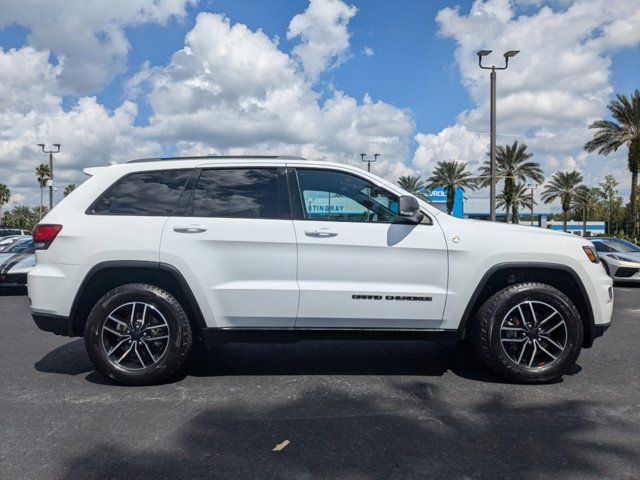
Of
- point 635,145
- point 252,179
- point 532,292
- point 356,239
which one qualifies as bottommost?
point 532,292

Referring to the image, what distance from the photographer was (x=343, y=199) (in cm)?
440

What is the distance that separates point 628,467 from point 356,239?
7.52 ft

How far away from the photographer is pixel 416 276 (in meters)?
4.19

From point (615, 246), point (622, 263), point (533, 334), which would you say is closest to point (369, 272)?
point (533, 334)

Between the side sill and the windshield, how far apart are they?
36.2ft

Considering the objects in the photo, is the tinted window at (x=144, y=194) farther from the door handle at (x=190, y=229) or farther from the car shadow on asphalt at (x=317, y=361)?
the car shadow on asphalt at (x=317, y=361)

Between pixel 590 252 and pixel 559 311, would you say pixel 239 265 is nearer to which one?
pixel 559 311

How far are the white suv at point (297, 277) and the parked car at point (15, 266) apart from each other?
701 cm

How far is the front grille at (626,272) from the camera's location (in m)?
12.1

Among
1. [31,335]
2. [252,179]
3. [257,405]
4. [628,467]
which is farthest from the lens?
[31,335]

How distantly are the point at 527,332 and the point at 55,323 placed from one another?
3.87 meters

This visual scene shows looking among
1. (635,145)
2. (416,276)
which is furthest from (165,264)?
(635,145)

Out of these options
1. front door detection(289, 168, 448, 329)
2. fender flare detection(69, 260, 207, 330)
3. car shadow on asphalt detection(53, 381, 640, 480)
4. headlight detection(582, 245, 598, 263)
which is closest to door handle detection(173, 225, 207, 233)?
fender flare detection(69, 260, 207, 330)

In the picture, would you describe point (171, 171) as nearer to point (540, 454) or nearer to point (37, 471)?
point (37, 471)
